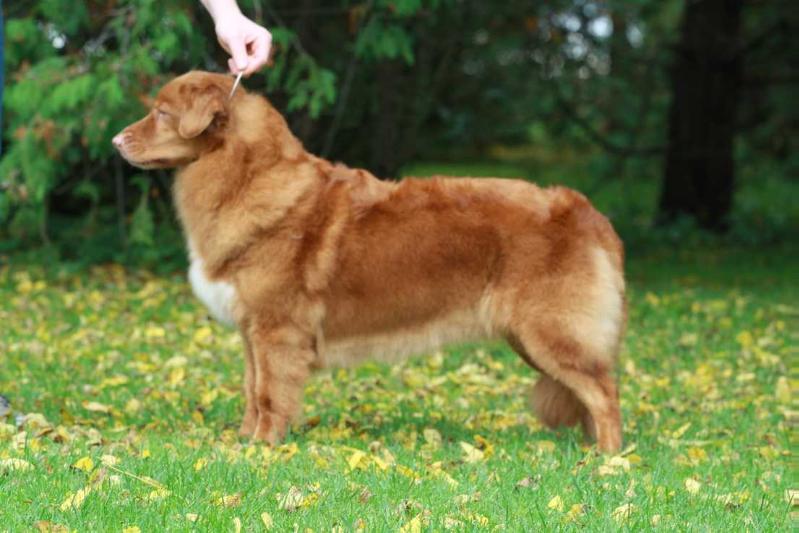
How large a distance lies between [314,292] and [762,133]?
18784mm

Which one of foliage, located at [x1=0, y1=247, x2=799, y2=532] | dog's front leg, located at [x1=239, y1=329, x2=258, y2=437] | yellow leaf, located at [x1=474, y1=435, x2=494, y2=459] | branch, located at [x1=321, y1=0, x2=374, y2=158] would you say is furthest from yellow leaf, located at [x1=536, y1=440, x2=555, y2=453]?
branch, located at [x1=321, y1=0, x2=374, y2=158]

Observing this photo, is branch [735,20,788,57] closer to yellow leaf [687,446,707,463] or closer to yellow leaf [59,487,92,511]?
yellow leaf [687,446,707,463]

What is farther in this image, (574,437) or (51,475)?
(574,437)

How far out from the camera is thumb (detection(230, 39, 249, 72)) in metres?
5.50

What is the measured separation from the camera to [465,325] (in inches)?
241

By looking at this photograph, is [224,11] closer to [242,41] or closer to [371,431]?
[242,41]

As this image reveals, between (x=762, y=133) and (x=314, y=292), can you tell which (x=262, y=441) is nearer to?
(x=314, y=292)

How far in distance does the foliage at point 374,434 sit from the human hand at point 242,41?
63.5 inches

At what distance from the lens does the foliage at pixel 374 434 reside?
4.41 meters

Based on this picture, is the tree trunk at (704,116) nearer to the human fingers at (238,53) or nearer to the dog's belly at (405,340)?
the dog's belly at (405,340)

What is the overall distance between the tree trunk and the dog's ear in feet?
38.1

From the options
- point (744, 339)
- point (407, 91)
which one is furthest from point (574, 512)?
point (407, 91)

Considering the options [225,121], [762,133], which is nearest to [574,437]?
[225,121]

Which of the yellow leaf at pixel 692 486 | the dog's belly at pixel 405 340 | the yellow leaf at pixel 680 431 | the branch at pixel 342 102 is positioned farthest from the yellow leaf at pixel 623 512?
the branch at pixel 342 102
